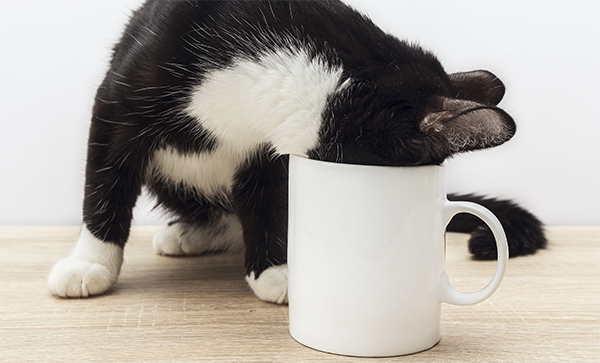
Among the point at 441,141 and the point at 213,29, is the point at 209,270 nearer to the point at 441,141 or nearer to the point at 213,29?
the point at 213,29

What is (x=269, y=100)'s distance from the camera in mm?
741

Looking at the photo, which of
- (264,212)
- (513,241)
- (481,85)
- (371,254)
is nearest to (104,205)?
(264,212)

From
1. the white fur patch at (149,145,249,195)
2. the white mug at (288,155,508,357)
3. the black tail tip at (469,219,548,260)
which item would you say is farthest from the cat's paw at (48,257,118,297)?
the black tail tip at (469,219,548,260)

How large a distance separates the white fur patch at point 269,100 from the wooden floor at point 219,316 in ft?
0.69

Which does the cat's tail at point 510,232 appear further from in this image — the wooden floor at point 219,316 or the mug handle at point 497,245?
the mug handle at point 497,245

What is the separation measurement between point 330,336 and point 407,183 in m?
0.18

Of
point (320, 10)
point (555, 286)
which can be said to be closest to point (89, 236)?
point (320, 10)

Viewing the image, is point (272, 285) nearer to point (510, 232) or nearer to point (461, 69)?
point (510, 232)

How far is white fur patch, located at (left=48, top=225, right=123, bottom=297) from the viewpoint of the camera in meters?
0.83

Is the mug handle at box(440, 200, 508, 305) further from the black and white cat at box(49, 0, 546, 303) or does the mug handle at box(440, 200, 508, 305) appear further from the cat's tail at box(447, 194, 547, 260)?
the cat's tail at box(447, 194, 547, 260)

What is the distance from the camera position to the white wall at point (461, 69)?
50.3 inches

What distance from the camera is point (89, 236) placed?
0.88 meters

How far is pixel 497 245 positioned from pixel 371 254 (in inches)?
5.5

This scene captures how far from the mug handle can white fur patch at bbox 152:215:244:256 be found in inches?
17.6
